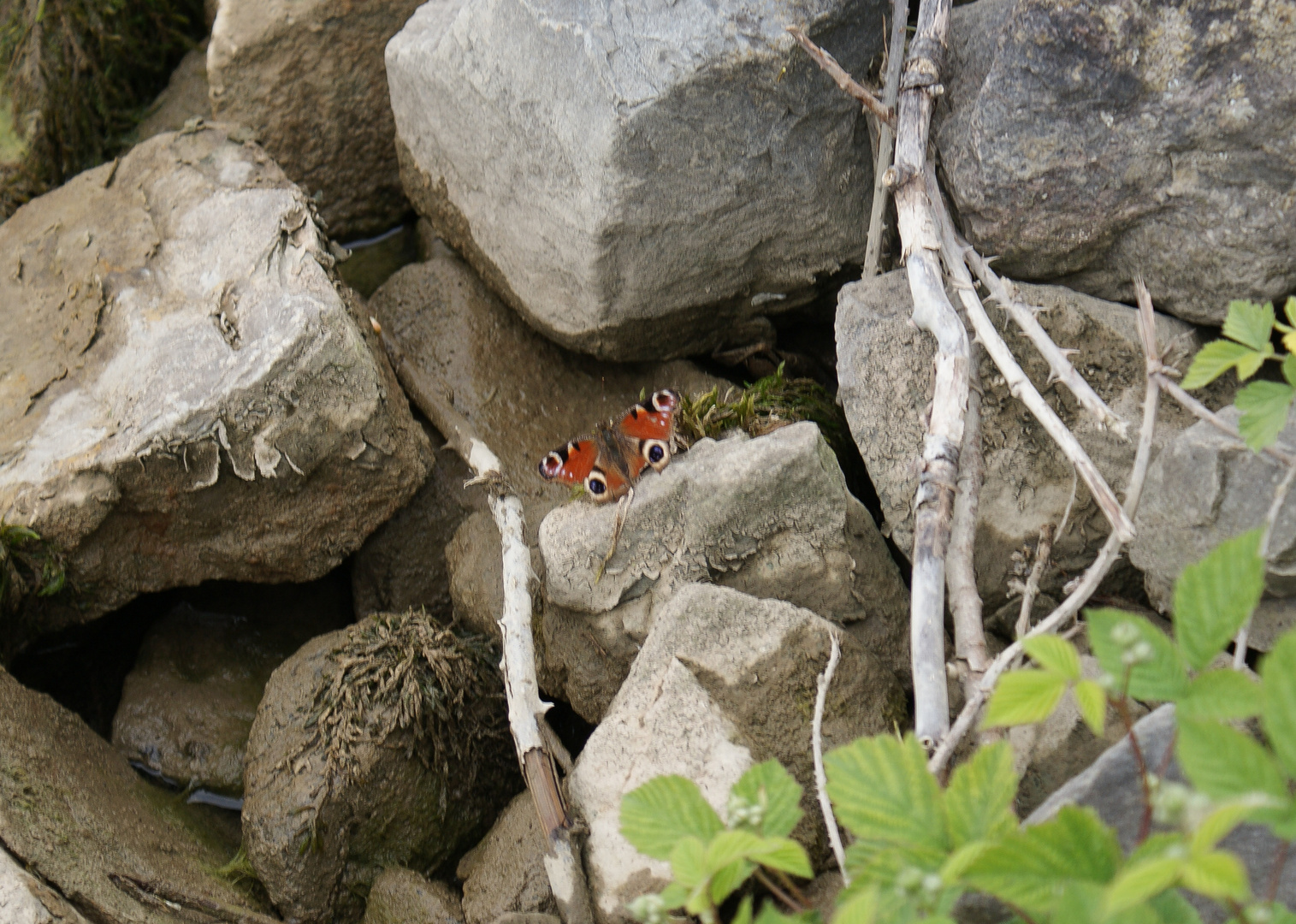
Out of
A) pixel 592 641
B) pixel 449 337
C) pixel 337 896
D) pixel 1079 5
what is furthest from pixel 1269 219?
pixel 337 896

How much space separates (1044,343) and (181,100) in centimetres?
457

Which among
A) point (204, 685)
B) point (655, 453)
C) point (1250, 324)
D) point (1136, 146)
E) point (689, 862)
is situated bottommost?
point (204, 685)

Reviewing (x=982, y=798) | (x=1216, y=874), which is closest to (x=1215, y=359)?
(x=982, y=798)

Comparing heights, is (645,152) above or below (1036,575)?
above

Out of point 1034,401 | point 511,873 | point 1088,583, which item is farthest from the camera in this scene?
point 511,873

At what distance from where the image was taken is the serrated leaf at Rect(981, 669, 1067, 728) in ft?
5.04

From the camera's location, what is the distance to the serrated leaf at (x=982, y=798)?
5.11 ft

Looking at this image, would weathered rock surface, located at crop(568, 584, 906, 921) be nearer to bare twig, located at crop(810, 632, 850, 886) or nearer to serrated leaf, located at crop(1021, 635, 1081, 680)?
bare twig, located at crop(810, 632, 850, 886)

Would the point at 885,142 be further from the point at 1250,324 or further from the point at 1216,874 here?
the point at 1216,874

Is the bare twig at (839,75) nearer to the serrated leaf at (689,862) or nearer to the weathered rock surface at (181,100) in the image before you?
the serrated leaf at (689,862)

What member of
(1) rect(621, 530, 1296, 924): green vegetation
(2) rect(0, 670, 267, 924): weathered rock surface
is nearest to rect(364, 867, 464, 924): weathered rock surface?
(2) rect(0, 670, 267, 924): weathered rock surface

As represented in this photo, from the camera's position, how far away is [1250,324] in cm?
223

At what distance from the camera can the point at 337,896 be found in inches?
133

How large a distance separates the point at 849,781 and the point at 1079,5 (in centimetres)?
245
